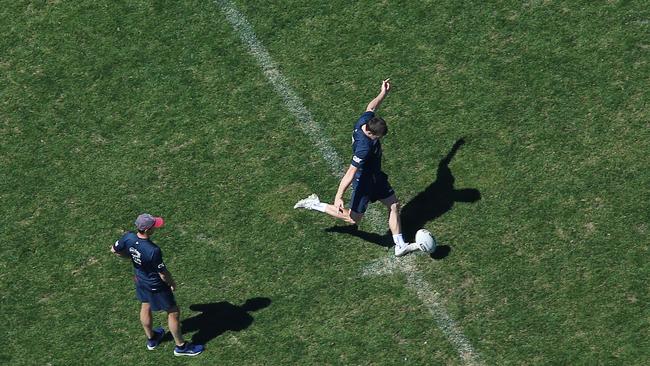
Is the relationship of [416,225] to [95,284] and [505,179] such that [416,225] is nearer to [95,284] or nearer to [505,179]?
[505,179]

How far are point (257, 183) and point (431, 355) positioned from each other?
396 centimetres

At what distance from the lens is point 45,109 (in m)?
18.3

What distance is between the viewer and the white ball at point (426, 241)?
52.4 feet

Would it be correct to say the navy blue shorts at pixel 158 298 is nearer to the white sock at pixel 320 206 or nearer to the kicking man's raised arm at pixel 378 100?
the white sock at pixel 320 206

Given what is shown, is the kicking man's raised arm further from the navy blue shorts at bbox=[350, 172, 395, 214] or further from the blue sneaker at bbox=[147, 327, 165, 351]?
the blue sneaker at bbox=[147, 327, 165, 351]

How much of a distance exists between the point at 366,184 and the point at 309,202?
3.47 ft

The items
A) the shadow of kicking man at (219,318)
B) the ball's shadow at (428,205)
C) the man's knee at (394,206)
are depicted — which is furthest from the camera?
the ball's shadow at (428,205)

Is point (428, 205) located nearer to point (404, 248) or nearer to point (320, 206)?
point (404, 248)

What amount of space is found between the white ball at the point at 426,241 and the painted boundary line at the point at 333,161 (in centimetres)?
37

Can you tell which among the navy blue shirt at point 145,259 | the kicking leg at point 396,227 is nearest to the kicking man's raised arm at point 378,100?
the kicking leg at point 396,227

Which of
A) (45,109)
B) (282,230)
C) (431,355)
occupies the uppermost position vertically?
(45,109)

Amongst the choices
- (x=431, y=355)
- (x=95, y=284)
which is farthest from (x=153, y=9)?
(x=431, y=355)

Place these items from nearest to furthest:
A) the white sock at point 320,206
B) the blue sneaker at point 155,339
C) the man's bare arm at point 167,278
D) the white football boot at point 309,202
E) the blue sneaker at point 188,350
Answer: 1. the man's bare arm at point 167,278
2. the blue sneaker at point 188,350
3. the blue sneaker at point 155,339
4. the white sock at point 320,206
5. the white football boot at point 309,202

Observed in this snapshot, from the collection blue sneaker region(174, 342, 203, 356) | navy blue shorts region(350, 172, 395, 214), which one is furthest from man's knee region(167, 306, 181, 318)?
navy blue shorts region(350, 172, 395, 214)
